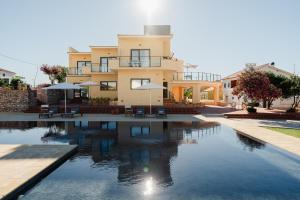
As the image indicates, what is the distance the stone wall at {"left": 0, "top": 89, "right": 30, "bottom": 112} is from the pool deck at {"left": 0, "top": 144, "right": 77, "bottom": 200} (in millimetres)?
18848

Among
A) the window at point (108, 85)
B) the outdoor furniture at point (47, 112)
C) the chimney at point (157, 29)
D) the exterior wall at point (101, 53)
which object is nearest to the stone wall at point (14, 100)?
the outdoor furniture at point (47, 112)

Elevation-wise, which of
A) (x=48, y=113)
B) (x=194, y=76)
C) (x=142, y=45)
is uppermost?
(x=142, y=45)

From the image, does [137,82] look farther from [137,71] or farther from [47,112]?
[47,112]

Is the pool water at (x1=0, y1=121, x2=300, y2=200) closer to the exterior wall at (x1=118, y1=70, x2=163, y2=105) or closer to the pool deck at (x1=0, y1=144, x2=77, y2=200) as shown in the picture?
the pool deck at (x1=0, y1=144, x2=77, y2=200)

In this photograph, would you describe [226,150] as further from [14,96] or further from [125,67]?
[14,96]

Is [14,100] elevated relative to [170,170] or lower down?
elevated

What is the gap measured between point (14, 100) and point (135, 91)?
14.0 metres

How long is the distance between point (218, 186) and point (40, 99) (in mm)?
27500

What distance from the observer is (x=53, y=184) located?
6.75 m

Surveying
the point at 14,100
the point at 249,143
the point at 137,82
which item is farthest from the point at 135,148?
the point at 14,100

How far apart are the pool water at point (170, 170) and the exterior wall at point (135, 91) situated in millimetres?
14984

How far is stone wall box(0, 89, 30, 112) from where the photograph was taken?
90.1ft

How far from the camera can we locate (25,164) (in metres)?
7.85

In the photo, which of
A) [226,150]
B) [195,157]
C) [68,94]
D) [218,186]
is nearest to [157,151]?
[195,157]
